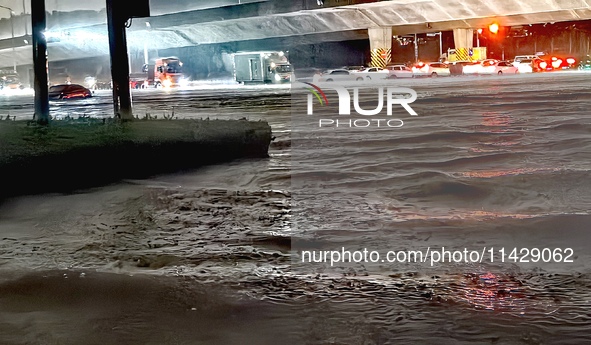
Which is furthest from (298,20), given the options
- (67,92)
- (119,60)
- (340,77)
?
(119,60)

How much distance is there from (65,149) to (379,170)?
4877mm

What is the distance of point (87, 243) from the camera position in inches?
309

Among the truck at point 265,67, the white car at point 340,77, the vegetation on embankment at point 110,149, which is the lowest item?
the vegetation on embankment at point 110,149

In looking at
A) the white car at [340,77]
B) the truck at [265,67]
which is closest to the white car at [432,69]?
the white car at [340,77]

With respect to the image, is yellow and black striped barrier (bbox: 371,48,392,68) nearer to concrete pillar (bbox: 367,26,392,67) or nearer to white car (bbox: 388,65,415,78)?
concrete pillar (bbox: 367,26,392,67)

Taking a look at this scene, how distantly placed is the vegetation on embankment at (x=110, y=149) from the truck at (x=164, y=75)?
177ft

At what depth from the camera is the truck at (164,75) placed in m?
69.0

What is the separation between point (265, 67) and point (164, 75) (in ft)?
43.9

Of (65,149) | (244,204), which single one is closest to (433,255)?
(244,204)

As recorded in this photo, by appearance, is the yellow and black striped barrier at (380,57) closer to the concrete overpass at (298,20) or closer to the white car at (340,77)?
the concrete overpass at (298,20)

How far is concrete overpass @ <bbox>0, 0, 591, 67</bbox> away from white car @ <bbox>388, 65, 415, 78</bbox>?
1910 millimetres

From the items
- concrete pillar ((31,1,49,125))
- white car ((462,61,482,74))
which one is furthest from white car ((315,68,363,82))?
concrete pillar ((31,1,49,125))

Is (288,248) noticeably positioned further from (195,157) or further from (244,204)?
(195,157)

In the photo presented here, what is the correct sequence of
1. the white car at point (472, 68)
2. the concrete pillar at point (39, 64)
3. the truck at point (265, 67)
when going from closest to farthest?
the concrete pillar at point (39, 64) < the white car at point (472, 68) < the truck at point (265, 67)
